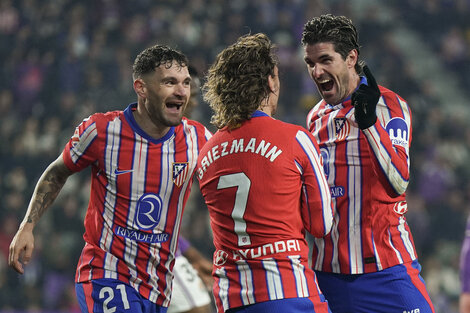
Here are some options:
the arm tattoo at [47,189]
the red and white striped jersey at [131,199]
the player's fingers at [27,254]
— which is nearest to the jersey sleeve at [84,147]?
the red and white striped jersey at [131,199]

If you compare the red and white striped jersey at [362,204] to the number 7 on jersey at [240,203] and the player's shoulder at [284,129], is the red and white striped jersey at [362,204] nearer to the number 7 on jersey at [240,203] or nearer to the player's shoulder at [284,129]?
the player's shoulder at [284,129]

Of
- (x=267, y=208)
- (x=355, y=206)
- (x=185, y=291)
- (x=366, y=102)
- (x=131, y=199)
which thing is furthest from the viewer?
(x=185, y=291)

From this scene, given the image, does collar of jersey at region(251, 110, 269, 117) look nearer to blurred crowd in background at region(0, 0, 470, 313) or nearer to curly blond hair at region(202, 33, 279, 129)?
curly blond hair at region(202, 33, 279, 129)

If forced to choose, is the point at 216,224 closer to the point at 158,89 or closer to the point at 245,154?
the point at 245,154

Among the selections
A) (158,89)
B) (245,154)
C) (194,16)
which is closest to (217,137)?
(245,154)

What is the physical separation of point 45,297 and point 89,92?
3.45 meters

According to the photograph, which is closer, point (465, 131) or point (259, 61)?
point (259, 61)

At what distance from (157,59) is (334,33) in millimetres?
1007

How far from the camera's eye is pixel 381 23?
13469mm

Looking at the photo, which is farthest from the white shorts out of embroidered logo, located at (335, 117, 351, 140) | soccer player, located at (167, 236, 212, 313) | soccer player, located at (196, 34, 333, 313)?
soccer player, located at (196, 34, 333, 313)

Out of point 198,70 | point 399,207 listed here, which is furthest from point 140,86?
point 198,70

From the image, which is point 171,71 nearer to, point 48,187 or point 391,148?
point 48,187

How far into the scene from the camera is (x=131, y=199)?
394 centimetres

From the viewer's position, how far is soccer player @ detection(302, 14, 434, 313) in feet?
12.2
